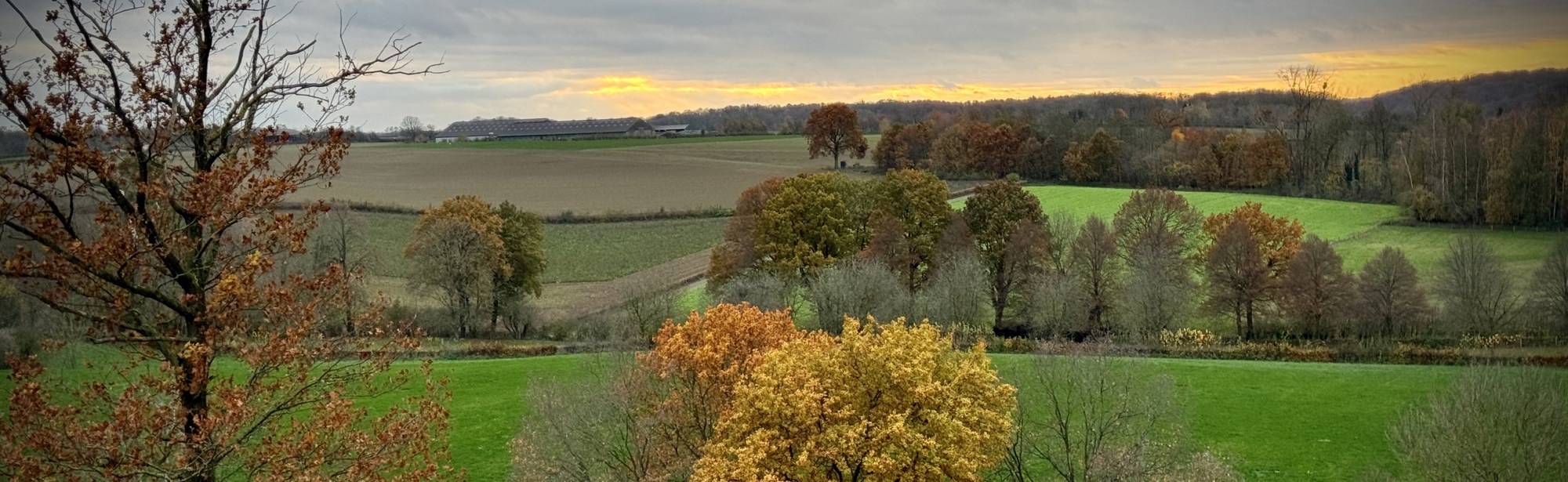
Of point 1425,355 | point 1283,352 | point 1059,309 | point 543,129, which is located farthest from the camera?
point 543,129

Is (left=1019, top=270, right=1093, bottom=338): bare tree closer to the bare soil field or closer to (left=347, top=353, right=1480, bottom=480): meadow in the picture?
(left=347, top=353, right=1480, bottom=480): meadow

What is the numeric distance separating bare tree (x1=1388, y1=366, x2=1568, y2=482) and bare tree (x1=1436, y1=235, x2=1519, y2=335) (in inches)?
730

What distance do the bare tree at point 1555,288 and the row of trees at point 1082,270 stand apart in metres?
0.05

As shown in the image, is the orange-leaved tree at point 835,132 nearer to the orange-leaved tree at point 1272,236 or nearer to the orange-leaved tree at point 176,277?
the orange-leaved tree at point 1272,236

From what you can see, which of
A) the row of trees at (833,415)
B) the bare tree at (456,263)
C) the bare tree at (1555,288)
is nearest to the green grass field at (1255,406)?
the row of trees at (833,415)

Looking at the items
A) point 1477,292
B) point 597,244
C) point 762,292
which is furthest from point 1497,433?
point 597,244

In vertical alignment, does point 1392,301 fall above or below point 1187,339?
above

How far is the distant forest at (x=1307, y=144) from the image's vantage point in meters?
33.5

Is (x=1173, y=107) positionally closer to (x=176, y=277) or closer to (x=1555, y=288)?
(x=1555, y=288)

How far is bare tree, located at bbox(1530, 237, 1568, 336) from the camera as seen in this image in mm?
32094

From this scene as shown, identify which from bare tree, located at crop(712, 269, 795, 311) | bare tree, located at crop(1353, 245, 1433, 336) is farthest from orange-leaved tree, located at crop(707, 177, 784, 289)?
bare tree, located at crop(1353, 245, 1433, 336)

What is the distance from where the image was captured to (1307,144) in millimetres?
71312

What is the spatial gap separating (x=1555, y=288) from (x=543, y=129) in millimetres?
99215

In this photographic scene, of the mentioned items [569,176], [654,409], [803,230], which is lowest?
[654,409]
